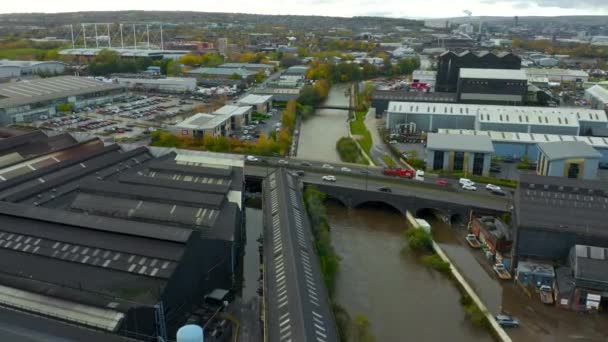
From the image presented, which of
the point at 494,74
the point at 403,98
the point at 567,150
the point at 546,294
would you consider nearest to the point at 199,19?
the point at 403,98

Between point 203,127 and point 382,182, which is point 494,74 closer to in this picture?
point 382,182

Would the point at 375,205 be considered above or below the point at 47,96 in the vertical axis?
below

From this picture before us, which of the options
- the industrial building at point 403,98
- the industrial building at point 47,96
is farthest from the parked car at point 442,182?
the industrial building at point 47,96

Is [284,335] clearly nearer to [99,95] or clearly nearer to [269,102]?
[269,102]

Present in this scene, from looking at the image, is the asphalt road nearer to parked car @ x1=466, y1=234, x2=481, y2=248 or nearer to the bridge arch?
parked car @ x1=466, y1=234, x2=481, y2=248

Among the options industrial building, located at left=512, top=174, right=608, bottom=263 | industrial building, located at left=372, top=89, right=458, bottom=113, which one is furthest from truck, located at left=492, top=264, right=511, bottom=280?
industrial building, located at left=372, top=89, right=458, bottom=113

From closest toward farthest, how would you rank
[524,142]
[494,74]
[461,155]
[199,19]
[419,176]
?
[419,176] < [461,155] < [524,142] < [494,74] < [199,19]

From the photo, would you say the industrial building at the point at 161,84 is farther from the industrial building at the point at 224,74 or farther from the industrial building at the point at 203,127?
the industrial building at the point at 203,127
